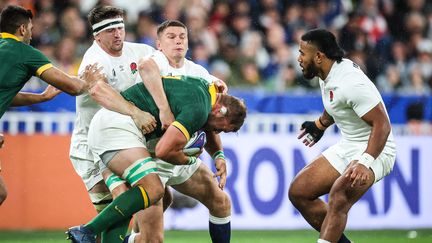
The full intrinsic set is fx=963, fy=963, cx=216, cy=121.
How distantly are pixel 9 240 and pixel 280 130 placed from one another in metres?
4.26

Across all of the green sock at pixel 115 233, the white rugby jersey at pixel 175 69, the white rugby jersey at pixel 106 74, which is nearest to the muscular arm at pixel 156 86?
the white rugby jersey at pixel 175 69

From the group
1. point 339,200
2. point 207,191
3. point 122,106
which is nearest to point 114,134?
point 122,106

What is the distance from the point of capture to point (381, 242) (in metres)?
11.5

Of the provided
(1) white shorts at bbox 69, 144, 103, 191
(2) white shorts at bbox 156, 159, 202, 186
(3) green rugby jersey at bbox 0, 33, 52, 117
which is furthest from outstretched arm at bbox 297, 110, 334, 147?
(3) green rugby jersey at bbox 0, 33, 52, 117

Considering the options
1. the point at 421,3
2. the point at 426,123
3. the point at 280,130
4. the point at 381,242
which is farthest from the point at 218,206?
the point at 421,3

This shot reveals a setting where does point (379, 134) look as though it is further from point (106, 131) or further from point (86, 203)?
point (86, 203)

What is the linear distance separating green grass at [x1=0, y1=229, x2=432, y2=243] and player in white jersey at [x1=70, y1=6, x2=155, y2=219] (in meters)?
2.28

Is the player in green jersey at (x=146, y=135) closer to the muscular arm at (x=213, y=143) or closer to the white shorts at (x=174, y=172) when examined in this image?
the white shorts at (x=174, y=172)

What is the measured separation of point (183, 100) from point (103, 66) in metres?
1.27

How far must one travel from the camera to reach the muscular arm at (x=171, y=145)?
761 cm

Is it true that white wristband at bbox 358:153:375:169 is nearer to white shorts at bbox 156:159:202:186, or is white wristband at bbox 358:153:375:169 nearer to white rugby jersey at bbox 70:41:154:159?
white shorts at bbox 156:159:202:186

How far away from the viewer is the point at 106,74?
28.9 ft

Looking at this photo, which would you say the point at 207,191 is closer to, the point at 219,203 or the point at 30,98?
the point at 219,203

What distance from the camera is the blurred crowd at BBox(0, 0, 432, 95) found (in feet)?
48.2
